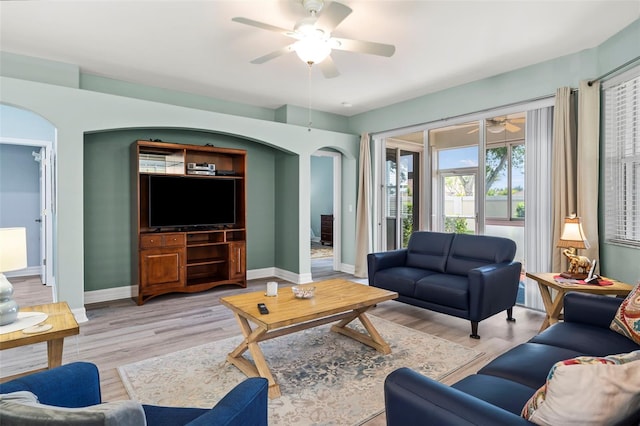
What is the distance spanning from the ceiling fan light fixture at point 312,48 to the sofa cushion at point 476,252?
8.60 ft

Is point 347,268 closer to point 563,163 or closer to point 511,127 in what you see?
point 511,127

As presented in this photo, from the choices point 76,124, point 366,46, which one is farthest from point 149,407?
point 76,124

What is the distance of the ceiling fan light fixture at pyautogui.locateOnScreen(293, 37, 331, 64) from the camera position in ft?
8.89

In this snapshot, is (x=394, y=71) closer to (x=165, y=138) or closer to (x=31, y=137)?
(x=165, y=138)

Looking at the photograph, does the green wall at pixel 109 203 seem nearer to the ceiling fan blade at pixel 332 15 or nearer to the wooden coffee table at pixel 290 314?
the wooden coffee table at pixel 290 314

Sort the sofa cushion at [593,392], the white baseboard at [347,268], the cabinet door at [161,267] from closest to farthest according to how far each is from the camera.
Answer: the sofa cushion at [593,392], the cabinet door at [161,267], the white baseboard at [347,268]

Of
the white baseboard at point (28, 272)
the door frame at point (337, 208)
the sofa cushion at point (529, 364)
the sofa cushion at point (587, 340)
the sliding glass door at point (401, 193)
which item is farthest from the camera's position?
the door frame at point (337, 208)

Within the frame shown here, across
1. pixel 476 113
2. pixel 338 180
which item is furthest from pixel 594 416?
pixel 338 180

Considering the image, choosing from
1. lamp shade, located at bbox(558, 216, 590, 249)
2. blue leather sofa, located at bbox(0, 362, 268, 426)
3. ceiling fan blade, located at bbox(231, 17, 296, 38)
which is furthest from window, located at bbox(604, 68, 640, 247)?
blue leather sofa, located at bbox(0, 362, 268, 426)

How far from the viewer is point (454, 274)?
3939 millimetres

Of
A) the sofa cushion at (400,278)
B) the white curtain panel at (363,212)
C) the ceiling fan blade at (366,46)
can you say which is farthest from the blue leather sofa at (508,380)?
the white curtain panel at (363,212)

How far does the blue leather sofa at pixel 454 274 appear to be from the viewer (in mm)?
3281

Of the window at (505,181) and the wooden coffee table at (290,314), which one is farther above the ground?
the window at (505,181)

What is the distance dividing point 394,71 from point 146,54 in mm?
2779
